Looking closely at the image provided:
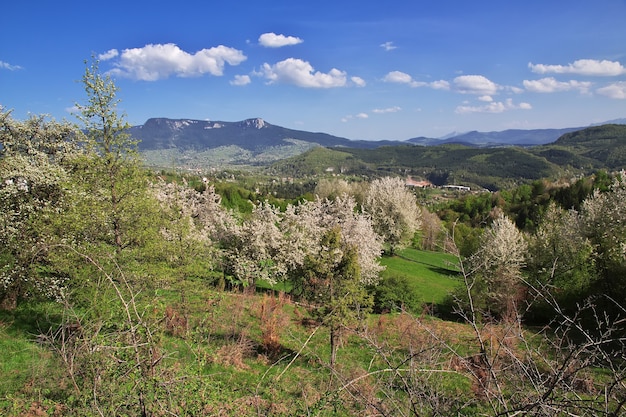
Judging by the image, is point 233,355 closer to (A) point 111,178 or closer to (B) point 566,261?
(A) point 111,178

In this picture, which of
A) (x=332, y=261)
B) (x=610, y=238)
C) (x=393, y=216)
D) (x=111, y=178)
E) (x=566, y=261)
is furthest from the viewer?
(x=393, y=216)

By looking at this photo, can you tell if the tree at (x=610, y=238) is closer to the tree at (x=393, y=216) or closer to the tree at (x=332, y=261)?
the tree at (x=332, y=261)

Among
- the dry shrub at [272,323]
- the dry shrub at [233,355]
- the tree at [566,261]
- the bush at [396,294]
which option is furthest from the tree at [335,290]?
the tree at [566,261]

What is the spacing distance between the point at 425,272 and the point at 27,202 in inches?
1466

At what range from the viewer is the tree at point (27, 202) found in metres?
13.3

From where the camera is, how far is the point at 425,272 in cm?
4222

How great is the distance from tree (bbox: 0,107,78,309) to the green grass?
23466 mm

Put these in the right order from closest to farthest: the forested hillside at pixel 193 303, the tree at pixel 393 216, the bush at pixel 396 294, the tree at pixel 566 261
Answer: the forested hillside at pixel 193 303 < the tree at pixel 566 261 < the bush at pixel 396 294 < the tree at pixel 393 216

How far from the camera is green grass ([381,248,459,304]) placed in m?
32.9

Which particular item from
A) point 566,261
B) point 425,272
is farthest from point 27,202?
point 425,272

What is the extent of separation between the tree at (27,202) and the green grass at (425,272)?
77.0ft

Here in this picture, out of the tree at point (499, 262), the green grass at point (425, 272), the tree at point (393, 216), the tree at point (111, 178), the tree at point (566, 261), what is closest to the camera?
the tree at point (111, 178)

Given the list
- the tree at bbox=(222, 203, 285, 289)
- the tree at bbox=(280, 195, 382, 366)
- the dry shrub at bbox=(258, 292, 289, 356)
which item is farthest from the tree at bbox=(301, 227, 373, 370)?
the tree at bbox=(222, 203, 285, 289)

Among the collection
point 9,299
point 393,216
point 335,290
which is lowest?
point 393,216
